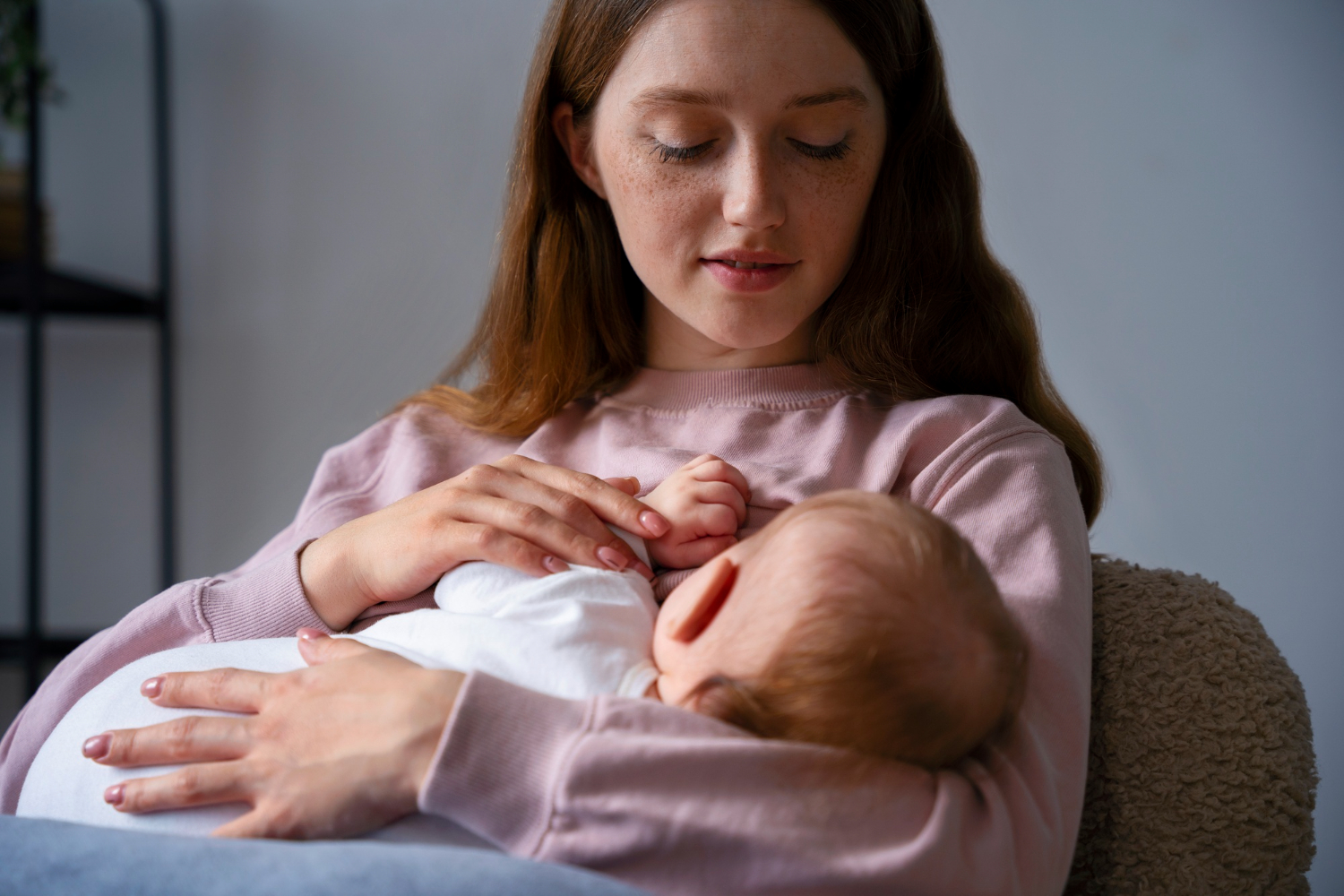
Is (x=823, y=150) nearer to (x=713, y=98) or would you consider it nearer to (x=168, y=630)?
(x=713, y=98)

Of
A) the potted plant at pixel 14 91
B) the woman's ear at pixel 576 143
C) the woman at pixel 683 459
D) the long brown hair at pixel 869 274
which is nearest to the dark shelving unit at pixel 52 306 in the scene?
the potted plant at pixel 14 91

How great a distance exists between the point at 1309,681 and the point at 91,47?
3.16m

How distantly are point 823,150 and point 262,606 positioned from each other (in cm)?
80

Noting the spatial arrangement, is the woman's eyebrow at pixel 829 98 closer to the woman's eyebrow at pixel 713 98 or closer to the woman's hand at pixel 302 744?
the woman's eyebrow at pixel 713 98

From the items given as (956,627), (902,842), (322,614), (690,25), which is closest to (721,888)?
(902,842)

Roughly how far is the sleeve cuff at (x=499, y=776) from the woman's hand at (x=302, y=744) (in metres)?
0.03

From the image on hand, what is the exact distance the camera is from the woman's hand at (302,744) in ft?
2.58

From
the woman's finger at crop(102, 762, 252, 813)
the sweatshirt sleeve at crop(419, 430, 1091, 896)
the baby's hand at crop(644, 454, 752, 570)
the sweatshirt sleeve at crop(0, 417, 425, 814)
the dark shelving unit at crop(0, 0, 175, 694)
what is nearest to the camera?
the sweatshirt sleeve at crop(419, 430, 1091, 896)

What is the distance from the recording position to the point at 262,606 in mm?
1171

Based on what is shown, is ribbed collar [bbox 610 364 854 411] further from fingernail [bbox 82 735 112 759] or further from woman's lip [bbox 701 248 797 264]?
fingernail [bbox 82 735 112 759]

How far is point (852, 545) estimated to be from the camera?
81cm

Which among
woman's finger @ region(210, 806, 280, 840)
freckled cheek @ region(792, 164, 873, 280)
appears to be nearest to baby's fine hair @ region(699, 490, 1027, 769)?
woman's finger @ region(210, 806, 280, 840)

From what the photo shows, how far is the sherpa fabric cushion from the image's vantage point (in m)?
0.94

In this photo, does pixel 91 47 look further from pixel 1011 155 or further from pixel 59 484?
pixel 1011 155
